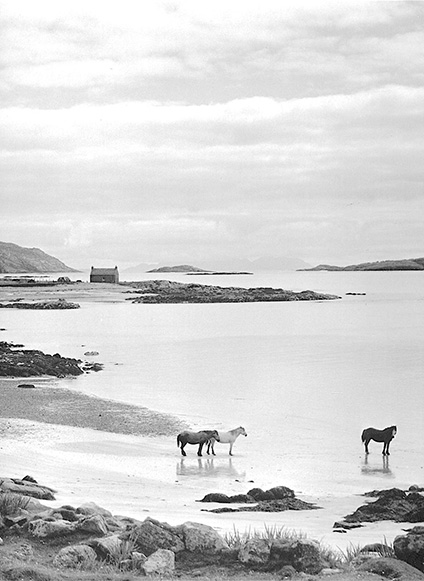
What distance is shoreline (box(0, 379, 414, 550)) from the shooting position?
11.1 meters

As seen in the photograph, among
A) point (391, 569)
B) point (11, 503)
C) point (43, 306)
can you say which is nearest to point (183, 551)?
point (391, 569)

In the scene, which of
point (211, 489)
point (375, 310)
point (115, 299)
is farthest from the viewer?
point (115, 299)

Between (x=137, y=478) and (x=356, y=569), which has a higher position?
(x=356, y=569)

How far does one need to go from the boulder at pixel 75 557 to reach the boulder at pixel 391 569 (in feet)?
8.59

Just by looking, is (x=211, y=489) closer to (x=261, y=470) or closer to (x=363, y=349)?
(x=261, y=470)

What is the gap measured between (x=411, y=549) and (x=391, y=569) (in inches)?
20.7

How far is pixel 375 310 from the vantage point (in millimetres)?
84188

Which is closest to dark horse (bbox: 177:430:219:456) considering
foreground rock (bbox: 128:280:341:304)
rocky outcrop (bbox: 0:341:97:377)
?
rocky outcrop (bbox: 0:341:97:377)

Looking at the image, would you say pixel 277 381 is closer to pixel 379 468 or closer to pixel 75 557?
pixel 379 468

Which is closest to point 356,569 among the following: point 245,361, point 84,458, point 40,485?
point 40,485

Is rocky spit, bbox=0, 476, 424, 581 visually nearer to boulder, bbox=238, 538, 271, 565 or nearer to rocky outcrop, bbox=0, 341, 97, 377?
boulder, bbox=238, 538, 271, 565

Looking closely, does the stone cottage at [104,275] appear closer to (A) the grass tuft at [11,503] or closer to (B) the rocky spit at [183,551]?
(A) the grass tuft at [11,503]

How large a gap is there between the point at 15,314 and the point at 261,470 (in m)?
61.4

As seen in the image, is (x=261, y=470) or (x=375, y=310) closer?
(x=261, y=470)
